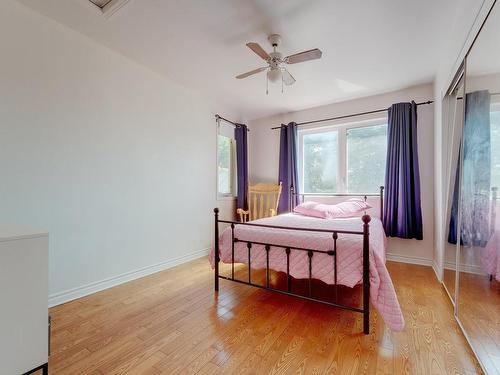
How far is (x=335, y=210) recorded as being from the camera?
10.6 feet

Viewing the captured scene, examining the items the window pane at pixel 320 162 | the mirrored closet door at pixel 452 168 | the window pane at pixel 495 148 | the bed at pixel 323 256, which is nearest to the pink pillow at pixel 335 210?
the window pane at pixel 320 162

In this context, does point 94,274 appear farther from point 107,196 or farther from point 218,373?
point 218,373

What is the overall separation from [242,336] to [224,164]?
3042 mm

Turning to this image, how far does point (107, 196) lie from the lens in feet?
8.34

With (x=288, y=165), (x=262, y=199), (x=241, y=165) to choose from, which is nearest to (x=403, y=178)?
(x=288, y=165)

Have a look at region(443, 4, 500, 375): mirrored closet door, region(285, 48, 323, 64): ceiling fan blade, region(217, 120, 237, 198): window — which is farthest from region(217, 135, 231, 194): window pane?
region(443, 4, 500, 375): mirrored closet door

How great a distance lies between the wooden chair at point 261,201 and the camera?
13.9ft

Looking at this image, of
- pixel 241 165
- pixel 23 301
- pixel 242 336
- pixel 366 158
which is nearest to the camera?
pixel 23 301

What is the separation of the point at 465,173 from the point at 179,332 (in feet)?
7.93

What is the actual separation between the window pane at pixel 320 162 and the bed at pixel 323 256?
174 centimetres

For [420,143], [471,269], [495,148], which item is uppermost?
[420,143]

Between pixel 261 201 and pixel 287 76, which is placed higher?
pixel 287 76

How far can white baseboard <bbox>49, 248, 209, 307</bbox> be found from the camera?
215cm

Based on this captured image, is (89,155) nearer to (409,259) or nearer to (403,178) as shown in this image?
(403,178)
